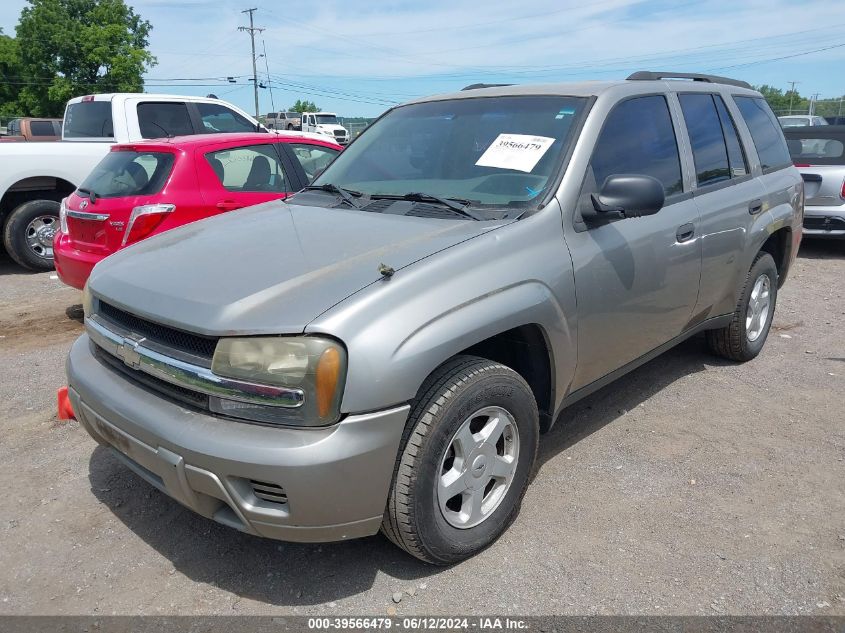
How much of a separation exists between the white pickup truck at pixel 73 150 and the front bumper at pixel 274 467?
656 centimetres

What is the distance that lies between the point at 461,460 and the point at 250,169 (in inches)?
170

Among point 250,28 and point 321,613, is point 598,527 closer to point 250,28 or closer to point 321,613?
point 321,613

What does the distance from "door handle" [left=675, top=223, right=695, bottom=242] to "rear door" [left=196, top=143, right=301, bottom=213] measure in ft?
10.8

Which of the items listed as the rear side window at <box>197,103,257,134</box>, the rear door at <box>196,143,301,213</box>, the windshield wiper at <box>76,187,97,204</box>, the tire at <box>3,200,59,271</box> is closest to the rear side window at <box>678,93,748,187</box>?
the rear door at <box>196,143,301,213</box>

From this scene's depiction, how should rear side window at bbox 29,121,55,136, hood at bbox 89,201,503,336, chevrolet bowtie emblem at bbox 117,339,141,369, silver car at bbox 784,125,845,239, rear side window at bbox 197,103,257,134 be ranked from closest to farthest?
1. hood at bbox 89,201,503,336
2. chevrolet bowtie emblem at bbox 117,339,141,369
3. silver car at bbox 784,125,845,239
4. rear side window at bbox 197,103,257,134
5. rear side window at bbox 29,121,55,136

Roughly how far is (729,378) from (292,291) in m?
3.45

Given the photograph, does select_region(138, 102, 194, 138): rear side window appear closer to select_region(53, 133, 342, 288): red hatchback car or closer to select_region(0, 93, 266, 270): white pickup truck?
select_region(0, 93, 266, 270): white pickup truck

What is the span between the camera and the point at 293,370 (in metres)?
2.22

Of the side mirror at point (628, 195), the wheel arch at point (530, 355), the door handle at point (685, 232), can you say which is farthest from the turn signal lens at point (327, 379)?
the door handle at point (685, 232)

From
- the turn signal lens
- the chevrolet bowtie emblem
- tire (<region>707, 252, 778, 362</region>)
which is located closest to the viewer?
the turn signal lens

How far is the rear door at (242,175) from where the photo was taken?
5777 millimetres

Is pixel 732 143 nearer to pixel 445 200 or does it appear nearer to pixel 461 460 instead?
pixel 445 200

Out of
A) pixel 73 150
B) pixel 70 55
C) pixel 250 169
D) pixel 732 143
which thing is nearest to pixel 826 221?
pixel 732 143

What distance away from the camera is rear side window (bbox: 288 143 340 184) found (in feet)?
21.6
